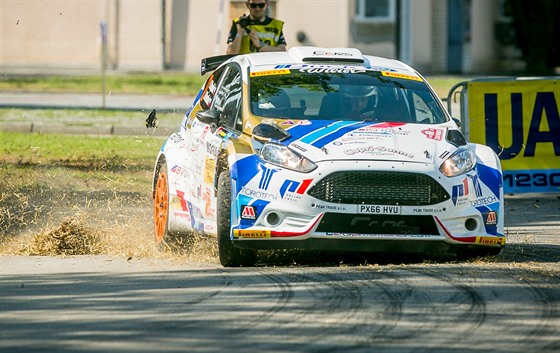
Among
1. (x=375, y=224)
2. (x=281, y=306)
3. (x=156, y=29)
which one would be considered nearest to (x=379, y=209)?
(x=375, y=224)

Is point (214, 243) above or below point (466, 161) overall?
below

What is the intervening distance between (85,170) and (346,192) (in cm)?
823

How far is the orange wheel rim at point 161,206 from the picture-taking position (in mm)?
11531

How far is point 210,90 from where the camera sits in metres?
12.0

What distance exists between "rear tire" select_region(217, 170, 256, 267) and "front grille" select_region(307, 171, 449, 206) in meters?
0.63

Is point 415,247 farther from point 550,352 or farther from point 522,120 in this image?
point 522,120

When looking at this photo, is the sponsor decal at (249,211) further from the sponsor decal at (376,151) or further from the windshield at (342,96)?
the windshield at (342,96)

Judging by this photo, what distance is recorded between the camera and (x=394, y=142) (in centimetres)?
998

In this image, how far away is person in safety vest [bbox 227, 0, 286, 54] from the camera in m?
15.1

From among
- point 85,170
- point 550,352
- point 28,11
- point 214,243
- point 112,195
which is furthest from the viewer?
point 28,11

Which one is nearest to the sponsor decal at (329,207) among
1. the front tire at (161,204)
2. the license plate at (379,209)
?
the license plate at (379,209)

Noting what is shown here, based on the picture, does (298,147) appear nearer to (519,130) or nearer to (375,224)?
(375,224)

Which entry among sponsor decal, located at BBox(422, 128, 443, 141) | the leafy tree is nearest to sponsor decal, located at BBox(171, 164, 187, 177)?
sponsor decal, located at BBox(422, 128, 443, 141)

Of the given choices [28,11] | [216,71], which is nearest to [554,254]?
[216,71]
